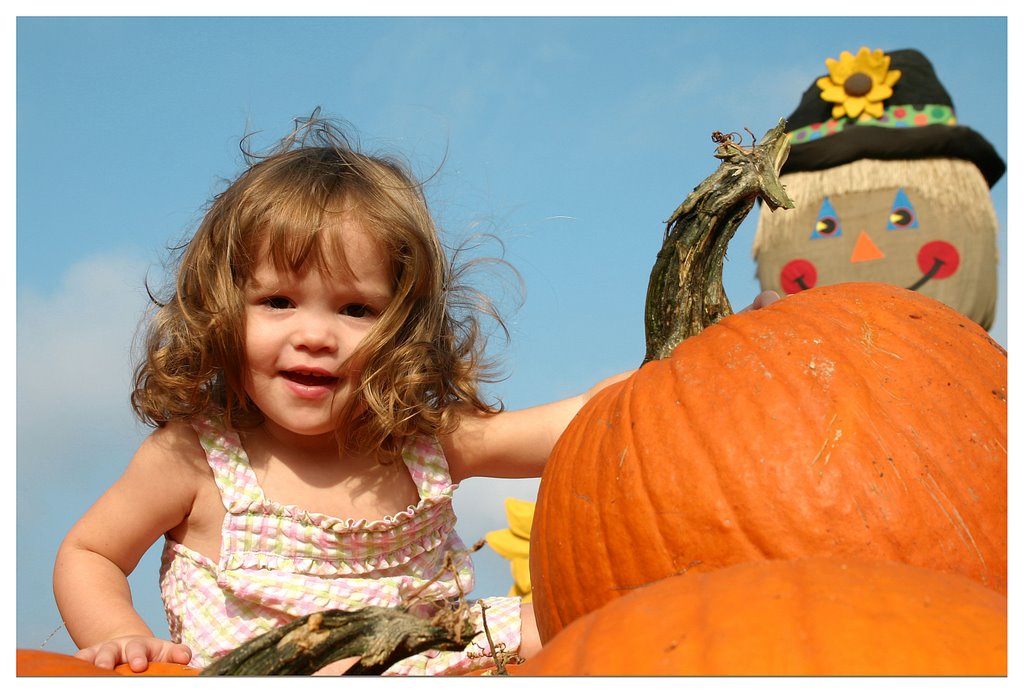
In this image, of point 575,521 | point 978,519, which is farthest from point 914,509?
point 575,521

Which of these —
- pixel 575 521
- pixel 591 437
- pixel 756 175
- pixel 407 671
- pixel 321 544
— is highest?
pixel 756 175

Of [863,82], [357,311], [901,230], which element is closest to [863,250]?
[901,230]

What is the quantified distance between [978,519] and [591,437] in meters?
0.56

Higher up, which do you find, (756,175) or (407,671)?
(756,175)

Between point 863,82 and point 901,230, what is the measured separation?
0.72 meters

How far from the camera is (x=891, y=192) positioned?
4051mm

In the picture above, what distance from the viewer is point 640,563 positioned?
127cm

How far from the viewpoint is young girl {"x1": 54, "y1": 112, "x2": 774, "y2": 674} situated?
1915 mm

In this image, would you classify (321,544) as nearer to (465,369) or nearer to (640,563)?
(465,369)

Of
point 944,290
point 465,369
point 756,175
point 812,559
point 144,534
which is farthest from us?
point 944,290

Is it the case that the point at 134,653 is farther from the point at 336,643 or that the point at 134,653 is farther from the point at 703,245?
the point at 703,245

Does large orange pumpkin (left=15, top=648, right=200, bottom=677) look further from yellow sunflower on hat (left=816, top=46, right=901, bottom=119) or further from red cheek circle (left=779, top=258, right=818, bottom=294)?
yellow sunflower on hat (left=816, top=46, right=901, bottom=119)

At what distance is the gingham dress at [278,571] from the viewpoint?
194cm

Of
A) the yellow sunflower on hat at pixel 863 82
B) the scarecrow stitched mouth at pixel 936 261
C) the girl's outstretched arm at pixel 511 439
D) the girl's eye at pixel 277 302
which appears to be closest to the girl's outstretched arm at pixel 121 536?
the girl's eye at pixel 277 302
